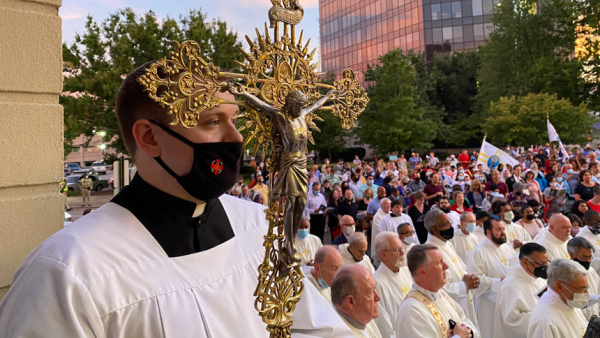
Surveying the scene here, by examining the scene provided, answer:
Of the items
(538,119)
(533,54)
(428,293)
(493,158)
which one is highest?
(533,54)

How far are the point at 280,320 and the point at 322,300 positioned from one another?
0.56m

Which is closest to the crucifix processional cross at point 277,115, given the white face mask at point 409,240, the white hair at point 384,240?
the white hair at point 384,240

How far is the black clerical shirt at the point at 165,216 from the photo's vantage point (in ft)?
6.56

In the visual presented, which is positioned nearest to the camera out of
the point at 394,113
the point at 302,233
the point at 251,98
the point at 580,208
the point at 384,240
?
the point at 251,98

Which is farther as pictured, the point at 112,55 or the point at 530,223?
the point at 112,55

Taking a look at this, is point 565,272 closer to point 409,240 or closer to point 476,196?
point 409,240

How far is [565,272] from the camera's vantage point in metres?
4.63

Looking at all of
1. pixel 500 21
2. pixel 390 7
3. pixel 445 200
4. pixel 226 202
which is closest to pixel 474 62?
pixel 500 21

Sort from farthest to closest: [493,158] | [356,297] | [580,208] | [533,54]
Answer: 1. [533,54]
2. [493,158]
3. [580,208]
4. [356,297]

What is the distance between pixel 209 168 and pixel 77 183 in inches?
1235

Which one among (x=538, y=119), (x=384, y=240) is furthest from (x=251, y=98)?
(x=538, y=119)

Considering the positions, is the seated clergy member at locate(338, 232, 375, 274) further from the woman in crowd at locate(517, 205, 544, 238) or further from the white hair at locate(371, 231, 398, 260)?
the woman in crowd at locate(517, 205, 544, 238)

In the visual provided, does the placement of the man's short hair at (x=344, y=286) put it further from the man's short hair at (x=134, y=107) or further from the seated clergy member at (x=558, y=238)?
the seated clergy member at (x=558, y=238)

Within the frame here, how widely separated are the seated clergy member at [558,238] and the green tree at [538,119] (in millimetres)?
27322
